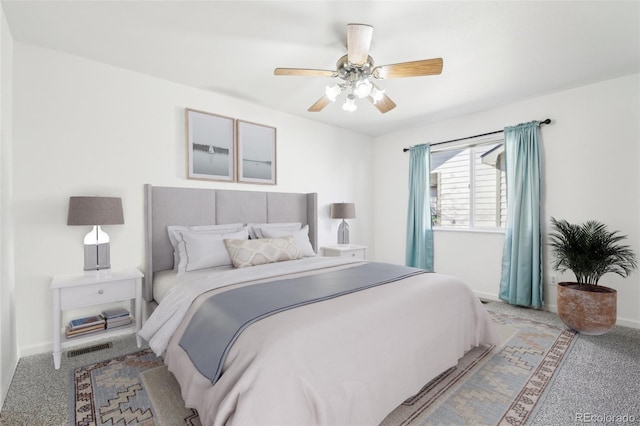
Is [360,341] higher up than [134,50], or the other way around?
[134,50]

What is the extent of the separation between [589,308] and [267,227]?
3183 millimetres

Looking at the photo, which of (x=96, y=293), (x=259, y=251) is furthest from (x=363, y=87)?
(x=96, y=293)

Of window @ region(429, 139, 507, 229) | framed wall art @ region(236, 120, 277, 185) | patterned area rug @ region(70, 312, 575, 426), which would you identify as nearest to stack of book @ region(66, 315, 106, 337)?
patterned area rug @ region(70, 312, 575, 426)

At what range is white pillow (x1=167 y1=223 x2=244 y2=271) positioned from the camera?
2.89 m

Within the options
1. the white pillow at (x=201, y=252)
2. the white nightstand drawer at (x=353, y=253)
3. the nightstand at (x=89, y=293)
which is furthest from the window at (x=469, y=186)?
the nightstand at (x=89, y=293)

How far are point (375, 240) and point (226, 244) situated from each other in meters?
3.06

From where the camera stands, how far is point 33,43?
2418 millimetres

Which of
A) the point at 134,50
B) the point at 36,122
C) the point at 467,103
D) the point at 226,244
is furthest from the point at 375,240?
the point at 36,122

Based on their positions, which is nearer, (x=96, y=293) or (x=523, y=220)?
(x=96, y=293)

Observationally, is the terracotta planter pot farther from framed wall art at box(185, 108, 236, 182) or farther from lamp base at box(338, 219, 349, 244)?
framed wall art at box(185, 108, 236, 182)

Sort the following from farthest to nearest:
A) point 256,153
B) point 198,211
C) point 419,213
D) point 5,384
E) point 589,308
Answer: point 419,213 → point 256,153 → point 198,211 → point 589,308 → point 5,384

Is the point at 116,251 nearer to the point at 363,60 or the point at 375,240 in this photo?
the point at 363,60

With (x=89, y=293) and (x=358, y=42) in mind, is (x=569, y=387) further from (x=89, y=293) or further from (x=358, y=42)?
(x=89, y=293)

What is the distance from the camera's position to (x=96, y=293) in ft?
7.68
